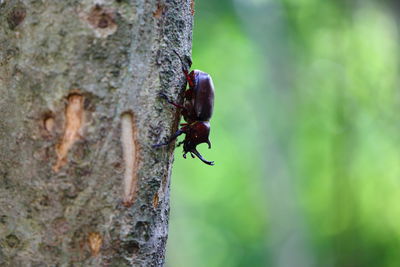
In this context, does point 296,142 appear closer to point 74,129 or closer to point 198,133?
point 198,133

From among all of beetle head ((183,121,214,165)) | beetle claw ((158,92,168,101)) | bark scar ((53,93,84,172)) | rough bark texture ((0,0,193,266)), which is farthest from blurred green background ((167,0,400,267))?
bark scar ((53,93,84,172))

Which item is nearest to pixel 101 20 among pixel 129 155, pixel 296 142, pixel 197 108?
pixel 129 155

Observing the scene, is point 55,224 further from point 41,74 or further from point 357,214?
point 357,214

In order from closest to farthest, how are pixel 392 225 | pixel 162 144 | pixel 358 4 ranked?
pixel 162 144
pixel 358 4
pixel 392 225

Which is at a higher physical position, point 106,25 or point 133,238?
point 106,25

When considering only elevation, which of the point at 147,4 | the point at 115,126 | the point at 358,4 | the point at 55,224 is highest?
the point at 358,4

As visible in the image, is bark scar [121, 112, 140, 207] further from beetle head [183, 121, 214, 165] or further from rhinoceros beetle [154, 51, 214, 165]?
beetle head [183, 121, 214, 165]

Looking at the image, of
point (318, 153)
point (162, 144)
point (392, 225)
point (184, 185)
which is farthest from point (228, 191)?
point (162, 144)

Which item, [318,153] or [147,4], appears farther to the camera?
[318,153]
